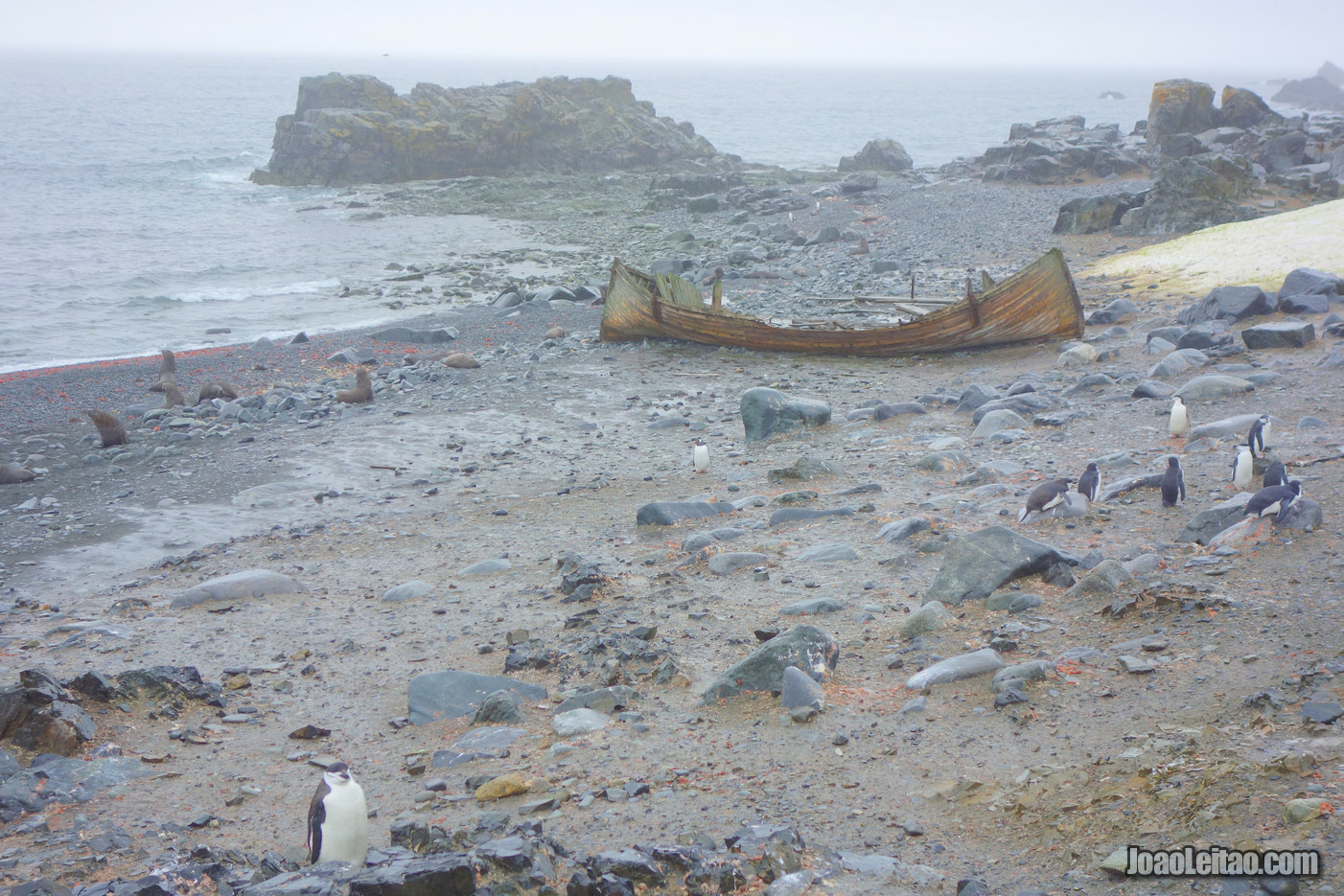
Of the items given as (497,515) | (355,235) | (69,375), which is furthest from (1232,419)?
(355,235)

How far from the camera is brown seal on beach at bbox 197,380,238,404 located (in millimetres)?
13836

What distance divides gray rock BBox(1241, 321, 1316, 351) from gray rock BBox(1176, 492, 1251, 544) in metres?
5.25

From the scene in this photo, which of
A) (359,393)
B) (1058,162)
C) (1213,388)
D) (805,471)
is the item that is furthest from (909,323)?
(1058,162)

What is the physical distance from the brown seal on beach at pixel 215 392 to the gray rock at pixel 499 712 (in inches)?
415

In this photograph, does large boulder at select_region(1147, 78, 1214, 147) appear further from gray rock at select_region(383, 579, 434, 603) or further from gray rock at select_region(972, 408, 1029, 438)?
gray rock at select_region(383, 579, 434, 603)

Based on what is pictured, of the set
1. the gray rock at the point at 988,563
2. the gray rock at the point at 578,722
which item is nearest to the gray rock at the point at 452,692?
the gray rock at the point at 578,722

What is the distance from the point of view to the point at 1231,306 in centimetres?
1205

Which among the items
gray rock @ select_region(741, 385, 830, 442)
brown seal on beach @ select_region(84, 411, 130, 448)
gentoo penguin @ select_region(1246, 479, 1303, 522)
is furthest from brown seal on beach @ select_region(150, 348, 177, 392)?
gentoo penguin @ select_region(1246, 479, 1303, 522)

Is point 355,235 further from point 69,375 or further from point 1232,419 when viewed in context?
point 1232,419

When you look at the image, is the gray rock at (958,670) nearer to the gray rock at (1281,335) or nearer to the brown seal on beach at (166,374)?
the gray rock at (1281,335)

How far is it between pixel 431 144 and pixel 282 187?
7537mm

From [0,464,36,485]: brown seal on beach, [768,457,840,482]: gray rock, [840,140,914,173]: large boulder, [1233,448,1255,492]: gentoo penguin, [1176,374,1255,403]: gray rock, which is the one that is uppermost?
[840,140,914,173]: large boulder

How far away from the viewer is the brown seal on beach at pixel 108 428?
11.9 m

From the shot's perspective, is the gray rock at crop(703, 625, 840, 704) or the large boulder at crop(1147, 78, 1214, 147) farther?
the large boulder at crop(1147, 78, 1214, 147)
